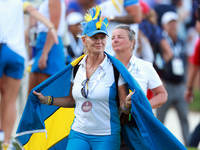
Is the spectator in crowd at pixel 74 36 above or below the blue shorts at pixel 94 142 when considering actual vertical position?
above

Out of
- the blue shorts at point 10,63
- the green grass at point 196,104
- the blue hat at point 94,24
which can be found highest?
the blue hat at point 94,24

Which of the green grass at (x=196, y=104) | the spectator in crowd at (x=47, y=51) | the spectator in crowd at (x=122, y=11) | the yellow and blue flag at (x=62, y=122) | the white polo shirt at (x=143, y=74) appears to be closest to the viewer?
the yellow and blue flag at (x=62, y=122)

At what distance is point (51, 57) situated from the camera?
7.42 metres

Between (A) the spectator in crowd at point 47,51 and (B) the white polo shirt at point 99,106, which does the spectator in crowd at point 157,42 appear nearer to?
(A) the spectator in crowd at point 47,51

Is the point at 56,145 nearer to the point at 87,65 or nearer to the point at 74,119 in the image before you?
the point at 74,119

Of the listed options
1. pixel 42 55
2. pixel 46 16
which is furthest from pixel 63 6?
→ pixel 42 55

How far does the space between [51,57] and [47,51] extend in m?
0.15

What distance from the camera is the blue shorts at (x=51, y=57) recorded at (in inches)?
291

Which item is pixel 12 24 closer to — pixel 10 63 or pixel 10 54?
pixel 10 54

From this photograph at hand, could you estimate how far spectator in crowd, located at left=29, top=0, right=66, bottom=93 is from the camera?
7316 millimetres

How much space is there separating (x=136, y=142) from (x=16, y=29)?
113 inches

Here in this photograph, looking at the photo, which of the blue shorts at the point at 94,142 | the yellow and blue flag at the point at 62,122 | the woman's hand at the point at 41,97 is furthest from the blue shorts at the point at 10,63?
the blue shorts at the point at 94,142

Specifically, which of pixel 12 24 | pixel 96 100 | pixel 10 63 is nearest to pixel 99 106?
pixel 96 100

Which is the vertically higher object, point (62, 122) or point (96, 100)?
point (96, 100)
